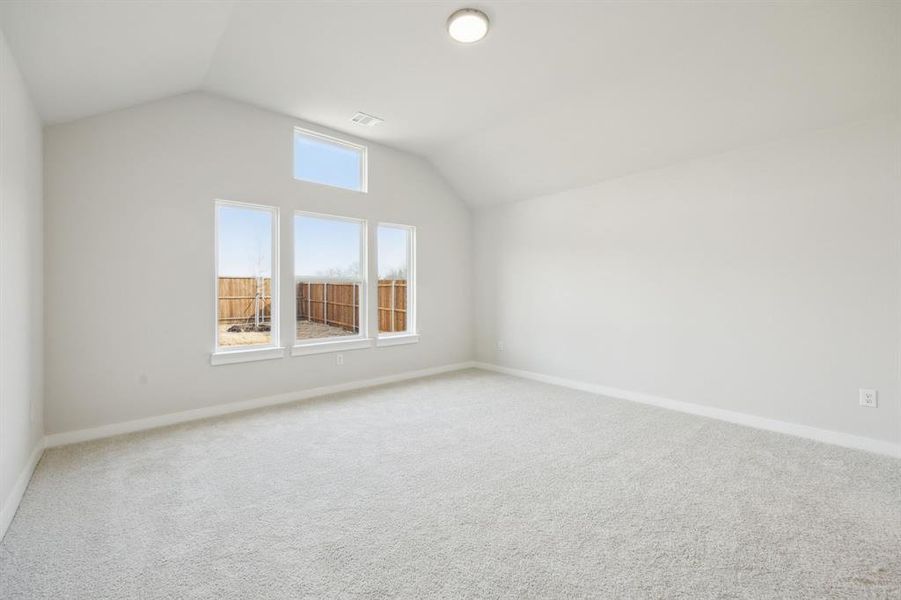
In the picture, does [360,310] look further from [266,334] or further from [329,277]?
[266,334]

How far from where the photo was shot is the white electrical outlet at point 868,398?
2.99 metres

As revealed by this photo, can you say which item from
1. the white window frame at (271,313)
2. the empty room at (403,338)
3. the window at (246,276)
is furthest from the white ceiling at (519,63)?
the window at (246,276)

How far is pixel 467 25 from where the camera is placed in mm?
2699

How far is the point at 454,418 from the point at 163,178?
333 cm

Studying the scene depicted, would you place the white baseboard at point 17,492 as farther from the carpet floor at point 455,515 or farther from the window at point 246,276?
the window at point 246,276

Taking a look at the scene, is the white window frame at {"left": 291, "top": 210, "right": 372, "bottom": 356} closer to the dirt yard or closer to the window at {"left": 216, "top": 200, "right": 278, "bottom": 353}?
the dirt yard

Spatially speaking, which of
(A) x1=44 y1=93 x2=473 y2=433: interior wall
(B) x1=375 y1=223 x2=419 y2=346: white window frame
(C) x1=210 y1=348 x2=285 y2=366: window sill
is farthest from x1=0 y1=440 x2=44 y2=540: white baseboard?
(B) x1=375 y1=223 x2=419 y2=346: white window frame

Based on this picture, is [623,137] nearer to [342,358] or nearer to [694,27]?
[694,27]

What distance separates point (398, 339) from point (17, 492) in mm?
3488

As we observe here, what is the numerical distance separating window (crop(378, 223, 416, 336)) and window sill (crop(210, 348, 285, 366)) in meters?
1.38

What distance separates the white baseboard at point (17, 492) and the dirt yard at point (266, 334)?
1.46 metres

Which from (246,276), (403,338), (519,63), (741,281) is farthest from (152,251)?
(741,281)

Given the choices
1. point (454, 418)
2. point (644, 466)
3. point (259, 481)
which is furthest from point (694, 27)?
point (259, 481)

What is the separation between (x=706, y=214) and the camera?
3.84m
